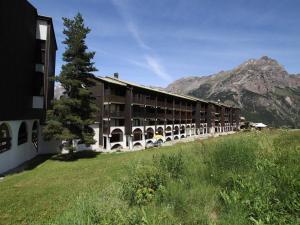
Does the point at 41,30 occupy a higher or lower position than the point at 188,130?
higher

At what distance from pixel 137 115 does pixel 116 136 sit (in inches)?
294

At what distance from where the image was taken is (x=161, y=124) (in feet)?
229

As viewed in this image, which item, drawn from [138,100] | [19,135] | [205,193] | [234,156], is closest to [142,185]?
[205,193]

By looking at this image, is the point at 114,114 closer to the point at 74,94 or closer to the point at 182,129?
the point at 74,94

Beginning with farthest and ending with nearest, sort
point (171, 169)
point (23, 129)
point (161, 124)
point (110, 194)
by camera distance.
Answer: point (161, 124) < point (23, 129) < point (171, 169) < point (110, 194)

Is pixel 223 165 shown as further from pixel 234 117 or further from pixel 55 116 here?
pixel 234 117

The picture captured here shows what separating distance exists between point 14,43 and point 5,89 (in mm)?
4960

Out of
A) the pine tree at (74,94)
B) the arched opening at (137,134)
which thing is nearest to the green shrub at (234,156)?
the pine tree at (74,94)

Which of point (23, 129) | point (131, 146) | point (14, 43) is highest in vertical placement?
point (14, 43)

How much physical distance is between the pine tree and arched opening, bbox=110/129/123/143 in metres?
16.8

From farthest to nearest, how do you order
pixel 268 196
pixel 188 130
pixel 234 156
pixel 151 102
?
1. pixel 188 130
2. pixel 151 102
3. pixel 234 156
4. pixel 268 196

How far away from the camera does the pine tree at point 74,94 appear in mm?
32031

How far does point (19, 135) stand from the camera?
2975 centimetres

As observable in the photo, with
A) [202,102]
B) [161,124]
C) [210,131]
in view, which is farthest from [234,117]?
[161,124]
